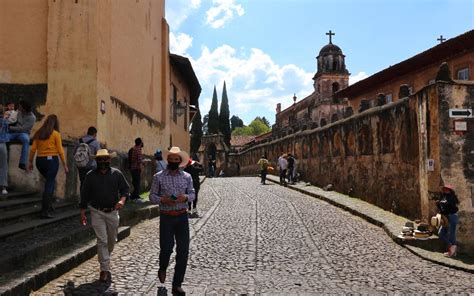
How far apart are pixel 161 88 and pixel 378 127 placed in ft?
32.2

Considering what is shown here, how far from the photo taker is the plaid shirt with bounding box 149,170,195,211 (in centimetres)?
559

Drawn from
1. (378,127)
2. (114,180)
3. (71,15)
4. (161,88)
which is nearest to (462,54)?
(378,127)

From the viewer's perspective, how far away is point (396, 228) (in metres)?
9.95

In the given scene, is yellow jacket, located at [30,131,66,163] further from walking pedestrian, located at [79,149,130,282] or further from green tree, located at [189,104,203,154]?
green tree, located at [189,104,203,154]

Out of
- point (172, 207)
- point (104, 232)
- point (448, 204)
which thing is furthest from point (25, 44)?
point (448, 204)

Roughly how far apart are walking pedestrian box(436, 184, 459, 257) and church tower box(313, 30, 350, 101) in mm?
39684

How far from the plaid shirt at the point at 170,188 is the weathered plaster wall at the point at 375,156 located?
6871 mm

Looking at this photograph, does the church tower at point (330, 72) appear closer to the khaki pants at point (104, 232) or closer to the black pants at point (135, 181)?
the black pants at point (135, 181)

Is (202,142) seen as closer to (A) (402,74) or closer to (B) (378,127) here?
(A) (402,74)

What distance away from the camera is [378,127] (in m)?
13.4

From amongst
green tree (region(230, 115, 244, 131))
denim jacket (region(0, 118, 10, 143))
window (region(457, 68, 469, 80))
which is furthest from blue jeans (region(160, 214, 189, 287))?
green tree (region(230, 115, 244, 131))

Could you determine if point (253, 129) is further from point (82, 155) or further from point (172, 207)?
point (172, 207)

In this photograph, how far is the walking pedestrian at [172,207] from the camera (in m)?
5.55

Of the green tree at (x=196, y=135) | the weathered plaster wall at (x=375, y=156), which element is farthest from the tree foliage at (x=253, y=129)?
the weathered plaster wall at (x=375, y=156)
